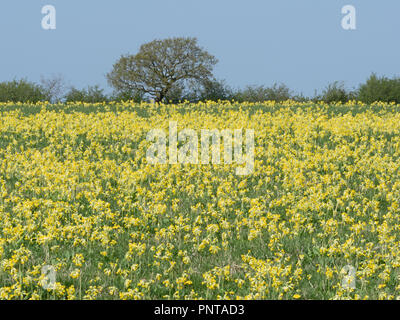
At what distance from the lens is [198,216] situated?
8883 mm

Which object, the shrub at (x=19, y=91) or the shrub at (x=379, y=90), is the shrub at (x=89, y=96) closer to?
the shrub at (x=19, y=91)

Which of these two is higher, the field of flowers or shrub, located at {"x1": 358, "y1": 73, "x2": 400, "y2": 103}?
shrub, located at {"x1": 358, "y1": 73, "x2": 400, "y2": 103}

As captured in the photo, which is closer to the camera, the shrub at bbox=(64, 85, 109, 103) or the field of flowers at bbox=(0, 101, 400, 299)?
the field of flowers at bbox=(0, 101, 400, 299)

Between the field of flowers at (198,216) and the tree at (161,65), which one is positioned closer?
the field of flowers at (198,216)

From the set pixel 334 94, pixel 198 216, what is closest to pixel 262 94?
pixel 334 94

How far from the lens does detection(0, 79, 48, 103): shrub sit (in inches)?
1752

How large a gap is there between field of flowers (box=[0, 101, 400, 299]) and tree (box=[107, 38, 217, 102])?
3733cm

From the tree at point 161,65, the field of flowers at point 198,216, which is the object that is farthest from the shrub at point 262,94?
the field of flowers at point 198,216

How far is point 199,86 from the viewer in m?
55.9

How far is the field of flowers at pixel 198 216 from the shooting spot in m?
7.18

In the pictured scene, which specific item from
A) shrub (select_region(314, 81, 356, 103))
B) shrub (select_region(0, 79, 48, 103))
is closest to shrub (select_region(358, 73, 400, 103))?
shrub (select_region(314, 81, 356, 103))

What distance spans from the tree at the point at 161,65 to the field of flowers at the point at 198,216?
37.3 meters

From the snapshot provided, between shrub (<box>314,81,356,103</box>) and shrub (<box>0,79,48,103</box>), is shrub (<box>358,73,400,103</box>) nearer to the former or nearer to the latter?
shrub (<box>314,81,356,103</box>)
